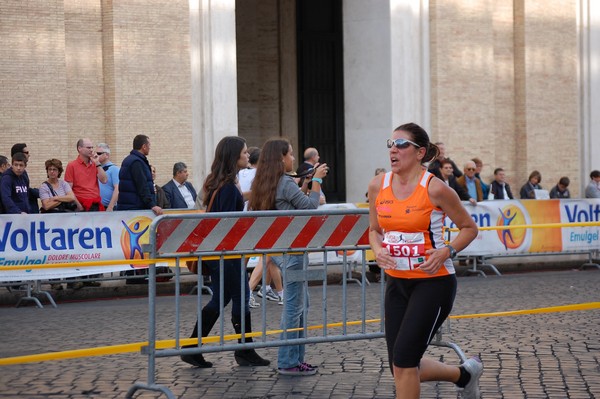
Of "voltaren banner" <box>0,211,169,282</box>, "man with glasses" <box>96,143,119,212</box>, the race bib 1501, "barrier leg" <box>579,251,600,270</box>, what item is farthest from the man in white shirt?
the race bib 1501

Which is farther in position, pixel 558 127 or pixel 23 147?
pixel 558 127

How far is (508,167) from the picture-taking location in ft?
92.5

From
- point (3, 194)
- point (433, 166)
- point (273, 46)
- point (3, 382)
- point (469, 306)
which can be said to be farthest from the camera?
point (273, 46)

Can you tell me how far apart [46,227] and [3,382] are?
6.36m

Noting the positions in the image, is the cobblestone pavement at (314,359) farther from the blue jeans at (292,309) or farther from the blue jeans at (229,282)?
the blue jeans at (229,282)

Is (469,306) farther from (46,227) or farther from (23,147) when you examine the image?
(23,147)

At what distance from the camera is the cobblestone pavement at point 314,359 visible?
852 centimetres

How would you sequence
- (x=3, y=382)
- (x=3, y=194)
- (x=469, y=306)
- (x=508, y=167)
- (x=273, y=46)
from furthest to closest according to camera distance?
(x=273, y=46)
(x=508, y=167)
(x=3, y=194)
(x=469, y=306)
(x=3, y=382)

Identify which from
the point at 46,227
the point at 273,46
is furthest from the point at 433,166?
the point at 273,46

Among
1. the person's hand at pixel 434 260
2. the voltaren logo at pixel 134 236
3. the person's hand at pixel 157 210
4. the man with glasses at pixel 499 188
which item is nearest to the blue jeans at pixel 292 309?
the person's hand at pixel 434 260

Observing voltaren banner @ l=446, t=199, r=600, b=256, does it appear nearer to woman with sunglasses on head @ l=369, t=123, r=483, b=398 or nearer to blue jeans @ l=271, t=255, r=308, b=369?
blue jeans @ l=271, t=255, r=308, b=369

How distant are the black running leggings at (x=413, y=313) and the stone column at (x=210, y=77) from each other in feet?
53.9

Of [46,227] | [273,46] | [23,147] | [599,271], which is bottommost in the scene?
[599,271]

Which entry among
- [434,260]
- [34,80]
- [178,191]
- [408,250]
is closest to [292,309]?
[408,250]
